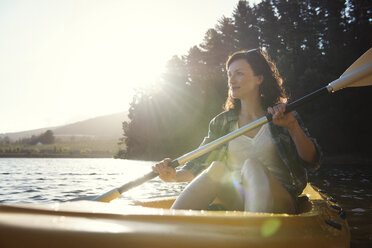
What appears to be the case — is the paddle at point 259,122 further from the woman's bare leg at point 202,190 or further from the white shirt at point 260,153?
the woman's bare leg at point 202,190

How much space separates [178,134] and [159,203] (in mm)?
18956

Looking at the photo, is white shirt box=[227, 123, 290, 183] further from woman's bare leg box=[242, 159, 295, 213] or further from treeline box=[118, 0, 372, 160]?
treeline box=[118, 0, 372, 160]

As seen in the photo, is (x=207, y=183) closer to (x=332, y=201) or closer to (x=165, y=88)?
(x=332, y=201)

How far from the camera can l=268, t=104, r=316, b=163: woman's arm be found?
181cm

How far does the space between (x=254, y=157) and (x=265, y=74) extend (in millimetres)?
650

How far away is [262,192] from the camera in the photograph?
152 cm

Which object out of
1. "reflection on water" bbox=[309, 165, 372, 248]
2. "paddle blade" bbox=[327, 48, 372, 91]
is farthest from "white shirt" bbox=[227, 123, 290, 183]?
"reflection on water" bbox=[309, 165, 372, 248]

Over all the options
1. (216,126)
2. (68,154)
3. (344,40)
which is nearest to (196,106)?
(344,40)

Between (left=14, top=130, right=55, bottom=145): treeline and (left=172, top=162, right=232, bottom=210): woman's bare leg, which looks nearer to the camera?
(left=172, top=162, right=232, bottom=210): woman's bare leg

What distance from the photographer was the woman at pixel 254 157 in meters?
1.65

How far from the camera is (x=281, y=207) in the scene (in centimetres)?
168

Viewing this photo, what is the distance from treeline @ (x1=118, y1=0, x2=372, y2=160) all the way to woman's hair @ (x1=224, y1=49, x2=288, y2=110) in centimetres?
1361

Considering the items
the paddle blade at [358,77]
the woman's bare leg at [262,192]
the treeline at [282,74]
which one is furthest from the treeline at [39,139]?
the woman's bare leg at [262,192]

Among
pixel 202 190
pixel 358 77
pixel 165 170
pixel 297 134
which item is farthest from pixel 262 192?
pixel 358 77
